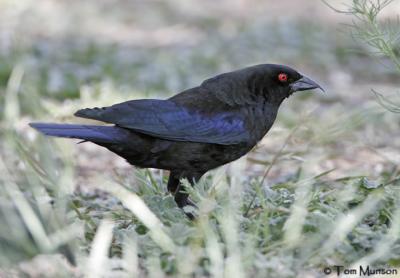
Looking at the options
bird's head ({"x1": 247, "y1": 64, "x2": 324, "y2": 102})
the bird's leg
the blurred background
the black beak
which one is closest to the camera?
the bird's leg

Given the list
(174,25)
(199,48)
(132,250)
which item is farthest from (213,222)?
(174,25)

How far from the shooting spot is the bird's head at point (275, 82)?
4.75m

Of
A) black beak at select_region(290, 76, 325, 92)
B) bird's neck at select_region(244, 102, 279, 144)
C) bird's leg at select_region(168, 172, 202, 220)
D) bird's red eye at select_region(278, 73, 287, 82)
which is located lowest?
bird's leg at select_region(168, 172, 202, 220)

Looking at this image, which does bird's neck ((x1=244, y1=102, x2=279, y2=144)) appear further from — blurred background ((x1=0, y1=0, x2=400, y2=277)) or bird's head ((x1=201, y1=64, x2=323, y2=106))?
blurred background ((x1=0, y1=0, x2=400, y2=277))

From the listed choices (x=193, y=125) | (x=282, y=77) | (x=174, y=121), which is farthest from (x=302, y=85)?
(x=174, y=121)

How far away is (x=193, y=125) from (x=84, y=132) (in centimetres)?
68

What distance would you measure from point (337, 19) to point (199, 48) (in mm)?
3147

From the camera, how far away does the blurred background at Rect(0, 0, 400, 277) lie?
5199 mm

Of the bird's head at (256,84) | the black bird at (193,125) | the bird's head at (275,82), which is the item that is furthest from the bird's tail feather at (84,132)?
the bird's head at (275,82)

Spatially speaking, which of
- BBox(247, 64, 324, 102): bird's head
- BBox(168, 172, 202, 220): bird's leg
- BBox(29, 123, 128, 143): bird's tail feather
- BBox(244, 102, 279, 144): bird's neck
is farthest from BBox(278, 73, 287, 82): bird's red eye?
BBox(29, 123, 128, 143): bird's tail feather

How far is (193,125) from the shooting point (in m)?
4.44

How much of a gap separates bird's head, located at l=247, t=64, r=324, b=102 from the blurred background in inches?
8.0

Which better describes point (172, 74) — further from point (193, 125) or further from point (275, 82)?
point (193, 125)

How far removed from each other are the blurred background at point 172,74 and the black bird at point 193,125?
241 mm
